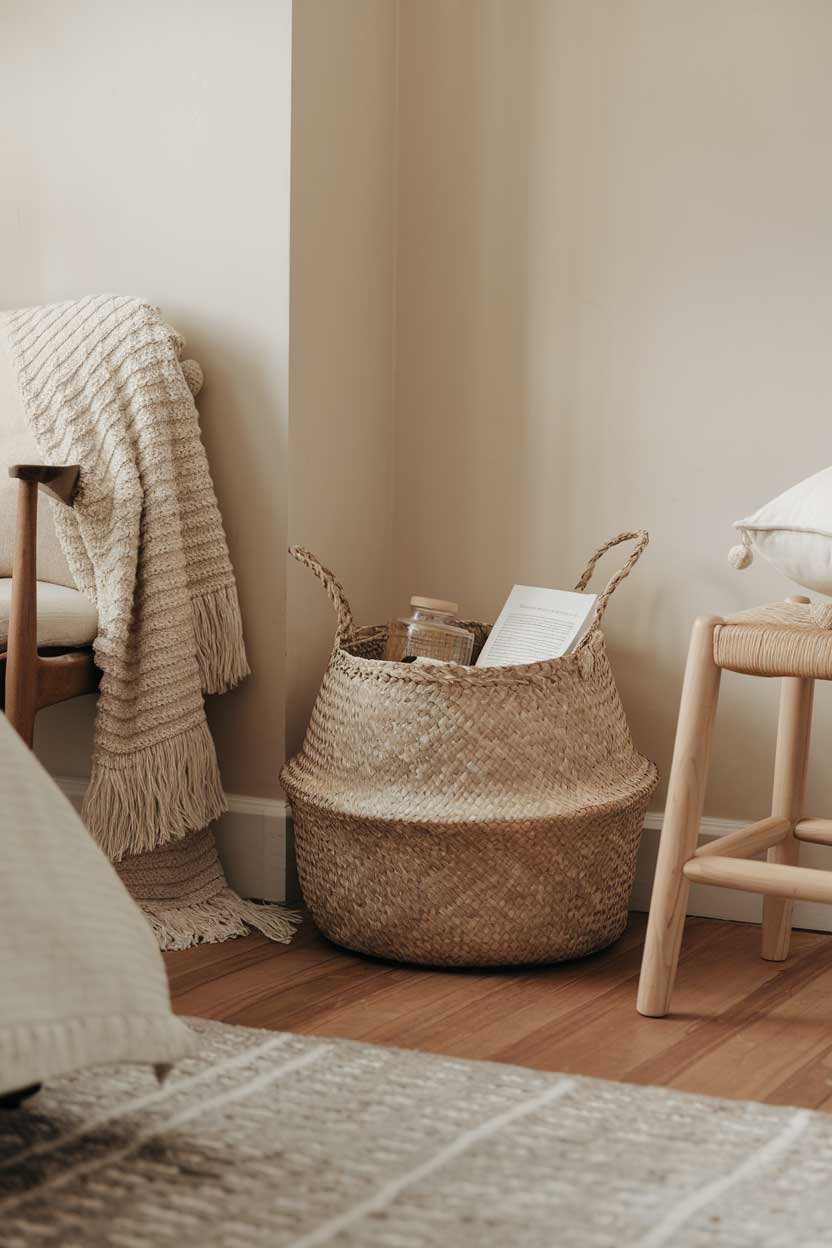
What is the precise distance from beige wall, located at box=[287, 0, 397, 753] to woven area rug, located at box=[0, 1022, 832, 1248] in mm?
805

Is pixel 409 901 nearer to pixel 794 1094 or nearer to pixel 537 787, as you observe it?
pixel 537 787

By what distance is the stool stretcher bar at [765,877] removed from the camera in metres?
1.45

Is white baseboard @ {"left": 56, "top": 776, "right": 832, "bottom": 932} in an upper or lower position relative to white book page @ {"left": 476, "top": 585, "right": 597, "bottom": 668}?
lower

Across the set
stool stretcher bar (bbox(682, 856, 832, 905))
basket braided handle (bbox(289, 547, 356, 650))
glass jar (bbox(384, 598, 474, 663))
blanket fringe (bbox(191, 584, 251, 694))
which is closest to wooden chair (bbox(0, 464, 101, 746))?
blanket fringe (bbox(191, 584, 251, 694))

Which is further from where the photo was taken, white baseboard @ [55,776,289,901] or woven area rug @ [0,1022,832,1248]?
white baseboard @ [55,776,289,901]

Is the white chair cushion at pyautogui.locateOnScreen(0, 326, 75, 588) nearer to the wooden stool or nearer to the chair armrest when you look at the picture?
the chair armrest

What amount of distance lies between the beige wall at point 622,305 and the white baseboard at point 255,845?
43 centimetres

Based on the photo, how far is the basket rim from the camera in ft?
5.63

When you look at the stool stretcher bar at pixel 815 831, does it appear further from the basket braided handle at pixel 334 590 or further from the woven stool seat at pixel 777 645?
the basket braided handle at pixel 334 590

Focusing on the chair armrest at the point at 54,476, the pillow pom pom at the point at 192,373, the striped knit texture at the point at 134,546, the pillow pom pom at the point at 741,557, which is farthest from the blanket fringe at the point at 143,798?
the pillow pom pom at the point at 741,557

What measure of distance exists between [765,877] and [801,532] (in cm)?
37

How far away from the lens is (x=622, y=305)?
6.64ft

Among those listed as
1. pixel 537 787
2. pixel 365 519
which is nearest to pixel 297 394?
pixel 365 519

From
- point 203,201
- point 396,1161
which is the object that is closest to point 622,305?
point 203,201
